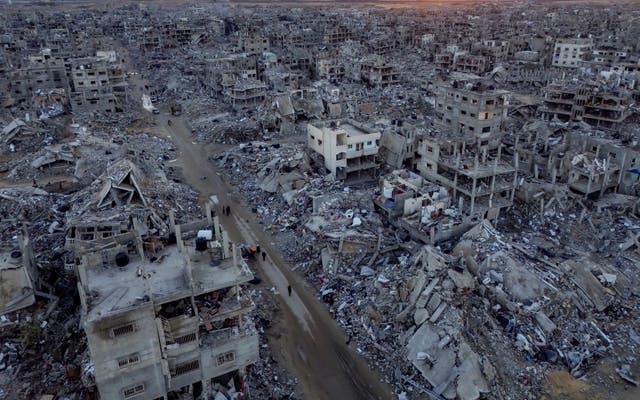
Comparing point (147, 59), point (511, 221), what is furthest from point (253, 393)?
point (147, 59)

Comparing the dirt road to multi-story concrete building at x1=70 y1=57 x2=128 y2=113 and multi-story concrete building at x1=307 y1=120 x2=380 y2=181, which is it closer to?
multi-story concrete building at x1=307 y1=120 x2=380 y2=181

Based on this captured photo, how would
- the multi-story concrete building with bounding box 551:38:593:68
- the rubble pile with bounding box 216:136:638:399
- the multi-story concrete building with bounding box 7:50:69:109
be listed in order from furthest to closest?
the multi-story concrete building with bounding box 551:38:593:68 → the multi-story concrete building with bounding box 7:50:69:109 → the rubble pile with bounding box 216:136:638:399

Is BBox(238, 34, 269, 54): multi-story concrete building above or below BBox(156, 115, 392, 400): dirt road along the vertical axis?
above

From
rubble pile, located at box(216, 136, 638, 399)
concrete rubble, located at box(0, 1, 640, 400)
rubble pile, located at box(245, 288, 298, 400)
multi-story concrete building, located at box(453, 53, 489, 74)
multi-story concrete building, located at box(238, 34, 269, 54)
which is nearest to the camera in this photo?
concrete rubble, located at box(0, 1, 640, 400)

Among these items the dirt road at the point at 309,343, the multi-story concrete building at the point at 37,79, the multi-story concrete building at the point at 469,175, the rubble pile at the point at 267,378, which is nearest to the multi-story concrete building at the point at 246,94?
the multi-story concrete building at the point at 37,79

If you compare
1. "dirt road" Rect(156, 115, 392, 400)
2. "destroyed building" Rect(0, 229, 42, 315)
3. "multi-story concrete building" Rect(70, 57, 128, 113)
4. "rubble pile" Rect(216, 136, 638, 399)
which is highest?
"multi-story concrete building" Rect(70, 57, 128, 113)

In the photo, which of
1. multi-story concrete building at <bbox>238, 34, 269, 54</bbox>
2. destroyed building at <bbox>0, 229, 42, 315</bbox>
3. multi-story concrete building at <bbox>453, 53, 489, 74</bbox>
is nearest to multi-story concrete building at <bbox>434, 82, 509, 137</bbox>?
multi-story concrete building at <bbox>453, 53, 489, 74</bbox>

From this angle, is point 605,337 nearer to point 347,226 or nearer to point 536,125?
point 347,226

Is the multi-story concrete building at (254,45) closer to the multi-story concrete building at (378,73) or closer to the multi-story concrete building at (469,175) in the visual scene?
the multi-story concrete building at (378,73)
